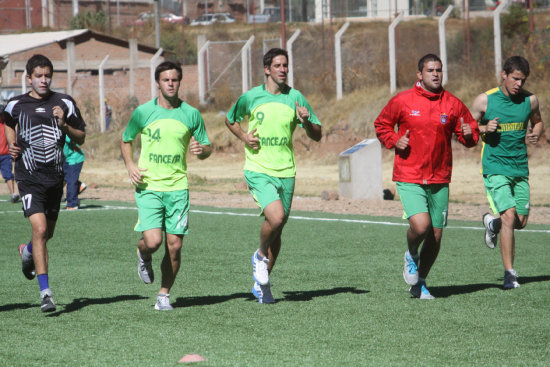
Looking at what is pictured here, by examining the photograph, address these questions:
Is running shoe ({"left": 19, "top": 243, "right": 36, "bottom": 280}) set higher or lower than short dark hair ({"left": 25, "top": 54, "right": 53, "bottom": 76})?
lower

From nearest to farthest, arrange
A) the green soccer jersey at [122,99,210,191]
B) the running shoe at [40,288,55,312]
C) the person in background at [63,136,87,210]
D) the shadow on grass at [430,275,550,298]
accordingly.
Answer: the running shoe at [40,288,55,312] → the green soccer jersey at [122,99,210,191] → the shadow on grass at [430,275,550,298] → the person in background at [63,136,87,210]

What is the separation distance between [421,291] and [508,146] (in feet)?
6.08

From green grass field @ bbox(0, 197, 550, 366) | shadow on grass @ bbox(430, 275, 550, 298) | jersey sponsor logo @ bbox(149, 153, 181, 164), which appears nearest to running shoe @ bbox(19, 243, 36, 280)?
green grass field @ bbox(0, 197, 550, 366)

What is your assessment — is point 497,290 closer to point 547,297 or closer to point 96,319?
point 547,297

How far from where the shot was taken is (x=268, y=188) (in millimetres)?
8211

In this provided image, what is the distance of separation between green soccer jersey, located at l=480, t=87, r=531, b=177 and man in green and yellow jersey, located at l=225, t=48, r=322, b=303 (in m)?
2.00

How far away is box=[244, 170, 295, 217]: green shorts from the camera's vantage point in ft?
26.9

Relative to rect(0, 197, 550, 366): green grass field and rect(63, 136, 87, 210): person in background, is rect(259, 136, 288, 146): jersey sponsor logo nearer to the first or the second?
rect(0, 197, 550, 366): green grass field

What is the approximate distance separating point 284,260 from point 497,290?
3.23m

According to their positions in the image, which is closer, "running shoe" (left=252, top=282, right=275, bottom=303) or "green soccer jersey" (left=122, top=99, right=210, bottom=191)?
"green soccer jersey" (left=122, top=99, right=210, bottom=191)

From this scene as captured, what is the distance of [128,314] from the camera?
7.64 metres

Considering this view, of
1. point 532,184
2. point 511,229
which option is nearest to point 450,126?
point 511,229

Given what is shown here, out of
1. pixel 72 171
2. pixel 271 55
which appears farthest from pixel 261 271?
pixel 72 171

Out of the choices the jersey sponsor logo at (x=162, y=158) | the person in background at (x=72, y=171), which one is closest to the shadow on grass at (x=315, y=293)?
the jersey sponsor logo at (x=162, y=158)
